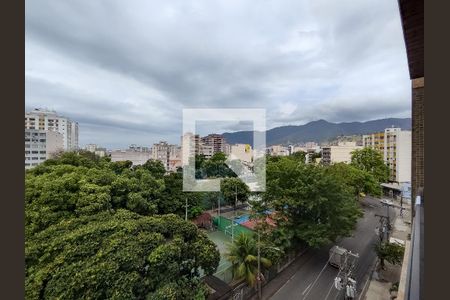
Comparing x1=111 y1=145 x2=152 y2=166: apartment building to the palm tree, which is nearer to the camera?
the palm tree

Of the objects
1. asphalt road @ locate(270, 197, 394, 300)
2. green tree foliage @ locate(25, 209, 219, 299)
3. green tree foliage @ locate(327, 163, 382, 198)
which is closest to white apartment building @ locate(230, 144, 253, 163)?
green tree foliage @ locate(327, 163, 382, 198)

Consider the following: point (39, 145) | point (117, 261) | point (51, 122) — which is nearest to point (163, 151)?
point (51, 122)

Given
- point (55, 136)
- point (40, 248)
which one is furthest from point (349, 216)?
point (55, 136)

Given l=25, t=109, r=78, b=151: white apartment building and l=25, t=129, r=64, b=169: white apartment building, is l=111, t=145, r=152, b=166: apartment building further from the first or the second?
l=25, t=129, r=64, b=169: white apartment building

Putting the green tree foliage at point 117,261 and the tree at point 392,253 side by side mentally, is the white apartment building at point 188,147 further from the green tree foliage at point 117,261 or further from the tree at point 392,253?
the tree at point 392,253

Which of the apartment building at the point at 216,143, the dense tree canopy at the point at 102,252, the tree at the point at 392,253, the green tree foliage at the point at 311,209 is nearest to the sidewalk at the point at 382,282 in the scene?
the tree at the point at 392,253

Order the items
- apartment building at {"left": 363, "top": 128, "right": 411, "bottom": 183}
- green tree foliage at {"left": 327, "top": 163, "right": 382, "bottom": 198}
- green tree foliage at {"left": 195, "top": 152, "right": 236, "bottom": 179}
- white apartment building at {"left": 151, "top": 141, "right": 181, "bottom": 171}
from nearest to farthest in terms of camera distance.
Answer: green tree foliage at {"left": 327, "top": 163, "right": 382, "bottom": 198}, green tree foliage at {"left": 195, "top": 152, "right": 236, "bottom": 179}, apartment building at {"left": 363, "top": 128, "right": 411, "bottom": 183}, white apartment building at {"left": 151, "top": 141, "right": 181, "bottom": 171}
